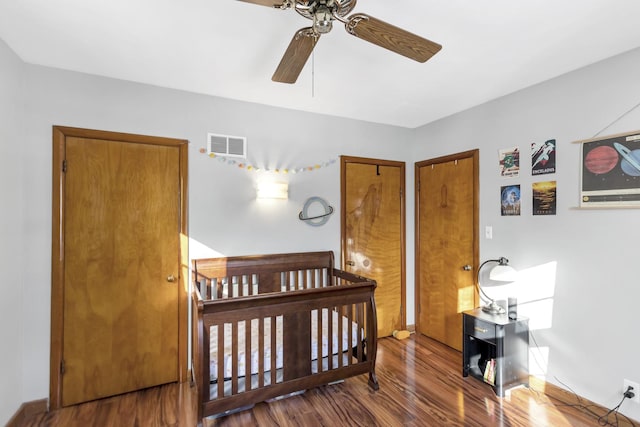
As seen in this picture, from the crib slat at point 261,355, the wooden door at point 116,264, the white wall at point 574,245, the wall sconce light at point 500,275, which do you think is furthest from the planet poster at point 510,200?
the wooden door at point 116,264

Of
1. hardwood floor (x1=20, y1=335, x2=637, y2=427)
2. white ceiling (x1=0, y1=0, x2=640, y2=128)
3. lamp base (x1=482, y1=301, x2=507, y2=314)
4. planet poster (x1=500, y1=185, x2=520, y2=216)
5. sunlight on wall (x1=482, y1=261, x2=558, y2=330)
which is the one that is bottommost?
hardwood floor (x1=20, y1=335, x2=637, y2=427)

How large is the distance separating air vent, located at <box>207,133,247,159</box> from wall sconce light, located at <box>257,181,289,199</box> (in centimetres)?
35

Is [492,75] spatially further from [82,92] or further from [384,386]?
[82,92]

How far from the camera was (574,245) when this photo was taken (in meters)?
2.24

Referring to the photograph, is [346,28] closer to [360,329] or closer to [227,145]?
[227,145]

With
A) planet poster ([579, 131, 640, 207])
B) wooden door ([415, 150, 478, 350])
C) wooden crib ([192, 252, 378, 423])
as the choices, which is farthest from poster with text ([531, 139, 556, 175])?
wooden crib ([192, 252, 378, 423])

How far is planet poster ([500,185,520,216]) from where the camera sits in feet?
8.62

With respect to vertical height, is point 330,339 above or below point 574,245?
below

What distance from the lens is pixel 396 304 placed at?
3.57m

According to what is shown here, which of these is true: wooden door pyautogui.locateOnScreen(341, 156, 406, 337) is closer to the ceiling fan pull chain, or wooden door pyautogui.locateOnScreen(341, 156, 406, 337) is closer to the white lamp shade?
the ceiling fan pull chain

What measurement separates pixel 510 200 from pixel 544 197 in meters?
0.28

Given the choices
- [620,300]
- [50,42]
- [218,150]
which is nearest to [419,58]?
[218,150]

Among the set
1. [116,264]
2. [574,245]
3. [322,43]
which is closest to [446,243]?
[574,245]

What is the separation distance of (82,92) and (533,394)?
13.6 feet
